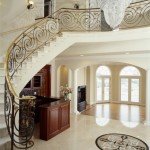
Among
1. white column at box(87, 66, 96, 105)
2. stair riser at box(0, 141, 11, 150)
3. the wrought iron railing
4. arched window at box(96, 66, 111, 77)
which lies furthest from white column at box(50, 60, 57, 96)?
stair riser at box(0, 141, 11, 150)

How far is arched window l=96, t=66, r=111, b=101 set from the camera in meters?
13.6

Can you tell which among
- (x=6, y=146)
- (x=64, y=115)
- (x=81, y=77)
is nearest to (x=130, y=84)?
(x=81, y=77)

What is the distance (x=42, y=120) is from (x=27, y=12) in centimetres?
476

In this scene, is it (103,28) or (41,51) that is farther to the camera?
(103,28)

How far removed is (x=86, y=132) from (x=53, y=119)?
1.41 metres

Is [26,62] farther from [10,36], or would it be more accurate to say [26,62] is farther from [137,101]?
[137,101]

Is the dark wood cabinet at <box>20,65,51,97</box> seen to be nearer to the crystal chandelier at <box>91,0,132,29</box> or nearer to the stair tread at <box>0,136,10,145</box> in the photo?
the stair tread at <box>0,136,10,145</box>

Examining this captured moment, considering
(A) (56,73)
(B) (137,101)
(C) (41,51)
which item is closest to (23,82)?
(C) (41,51)

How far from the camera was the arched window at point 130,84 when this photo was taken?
12984 mm

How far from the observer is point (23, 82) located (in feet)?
16.1

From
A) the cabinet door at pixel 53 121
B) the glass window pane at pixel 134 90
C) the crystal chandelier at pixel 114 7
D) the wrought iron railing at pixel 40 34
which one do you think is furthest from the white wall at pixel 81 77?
the crystal chandelier at pixel 114 7

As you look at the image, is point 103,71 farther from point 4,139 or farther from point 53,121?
point 4,139

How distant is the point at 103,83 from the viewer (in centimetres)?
1373

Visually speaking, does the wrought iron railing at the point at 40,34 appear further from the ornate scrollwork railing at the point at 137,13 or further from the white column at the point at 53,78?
the white column at the point at 53,78
